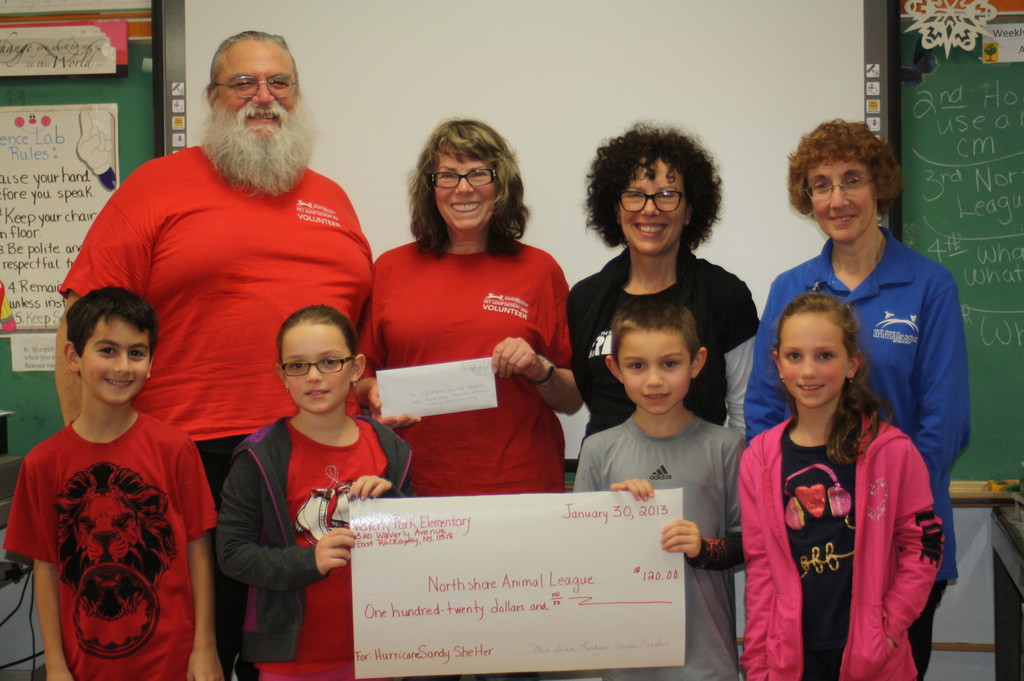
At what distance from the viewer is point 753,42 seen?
126 inches

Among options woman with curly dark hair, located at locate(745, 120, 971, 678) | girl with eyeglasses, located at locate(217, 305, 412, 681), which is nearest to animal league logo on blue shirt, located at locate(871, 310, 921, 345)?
woman with curly dark hair, located at locate(745, 120, 971, 678)

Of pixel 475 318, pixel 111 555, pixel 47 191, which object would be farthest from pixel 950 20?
pixel 47 191

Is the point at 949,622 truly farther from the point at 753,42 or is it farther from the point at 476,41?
the point at 476,41

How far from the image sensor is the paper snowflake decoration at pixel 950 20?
124 inches

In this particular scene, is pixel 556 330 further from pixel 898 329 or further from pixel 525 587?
pixel 898 329

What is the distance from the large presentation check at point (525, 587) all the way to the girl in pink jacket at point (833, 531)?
21 centimetres

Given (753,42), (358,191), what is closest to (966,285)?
(753,42)

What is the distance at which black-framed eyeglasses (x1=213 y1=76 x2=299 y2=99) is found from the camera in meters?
2.54

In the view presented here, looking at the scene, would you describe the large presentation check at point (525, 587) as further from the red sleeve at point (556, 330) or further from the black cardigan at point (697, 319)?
the red sleeve at point (556, 330)

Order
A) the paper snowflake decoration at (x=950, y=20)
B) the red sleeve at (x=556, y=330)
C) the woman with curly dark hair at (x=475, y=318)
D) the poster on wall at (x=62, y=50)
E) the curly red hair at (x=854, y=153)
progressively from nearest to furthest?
the curly red hair at (x=854, y=153) < the woman with curly dark hair at (x=475, y=318) < the red sleeve at (x=556, y=330) < the paper snowflake decoration at (x=950, y=20) < the poster on wall at (x=62, y=50)

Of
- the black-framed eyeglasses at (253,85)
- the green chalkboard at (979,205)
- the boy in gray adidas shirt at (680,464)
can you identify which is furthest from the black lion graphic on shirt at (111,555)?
the green chalkboard at (979,205)

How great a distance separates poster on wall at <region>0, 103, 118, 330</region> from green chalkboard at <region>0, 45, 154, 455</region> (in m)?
0.04

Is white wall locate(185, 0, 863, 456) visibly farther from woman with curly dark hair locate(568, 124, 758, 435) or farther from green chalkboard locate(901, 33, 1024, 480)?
woman with curly dark hair locate(568, 124, 758, 435)

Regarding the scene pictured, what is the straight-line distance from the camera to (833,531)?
1906mm
